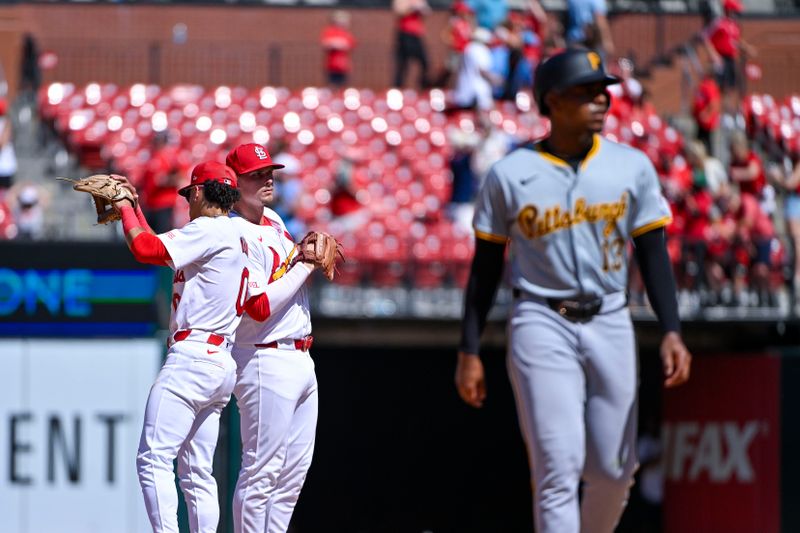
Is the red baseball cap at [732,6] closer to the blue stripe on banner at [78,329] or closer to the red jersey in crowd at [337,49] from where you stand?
the red jersey in crowd at [337,49]

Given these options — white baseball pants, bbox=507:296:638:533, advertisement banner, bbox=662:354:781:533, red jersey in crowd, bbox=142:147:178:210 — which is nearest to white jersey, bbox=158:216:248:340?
white baseball pants, bbox=507:296:638:533

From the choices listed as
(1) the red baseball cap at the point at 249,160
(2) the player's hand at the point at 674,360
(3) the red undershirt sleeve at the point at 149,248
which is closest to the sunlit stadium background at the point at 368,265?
(1) the red baseball cap at the point at 249,160

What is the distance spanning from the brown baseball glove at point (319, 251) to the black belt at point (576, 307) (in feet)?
3.09

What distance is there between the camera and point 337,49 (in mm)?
14867

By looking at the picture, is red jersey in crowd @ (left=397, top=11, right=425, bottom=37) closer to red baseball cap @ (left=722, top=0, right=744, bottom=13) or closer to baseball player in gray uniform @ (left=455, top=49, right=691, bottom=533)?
red baseball cap @ (left=722, top=0, right=744, bottom=13)

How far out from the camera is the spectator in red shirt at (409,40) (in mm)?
14812

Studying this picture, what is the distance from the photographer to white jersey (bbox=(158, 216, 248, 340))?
16.3ft

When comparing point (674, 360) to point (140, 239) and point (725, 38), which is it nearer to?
point (140, 239)

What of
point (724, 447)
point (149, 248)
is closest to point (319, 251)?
point (149, 248)

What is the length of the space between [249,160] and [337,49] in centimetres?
980

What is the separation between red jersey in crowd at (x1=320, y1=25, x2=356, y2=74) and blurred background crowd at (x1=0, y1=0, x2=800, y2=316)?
0.7 inches

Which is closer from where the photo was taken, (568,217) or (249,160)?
(568,217)

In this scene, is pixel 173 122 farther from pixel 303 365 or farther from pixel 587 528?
pixel 587 528

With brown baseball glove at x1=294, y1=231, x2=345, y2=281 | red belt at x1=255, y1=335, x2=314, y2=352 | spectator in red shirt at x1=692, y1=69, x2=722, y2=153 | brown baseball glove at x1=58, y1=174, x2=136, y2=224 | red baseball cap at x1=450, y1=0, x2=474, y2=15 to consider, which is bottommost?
red belt at x1=255, y1=335, x2=314, y2=352
